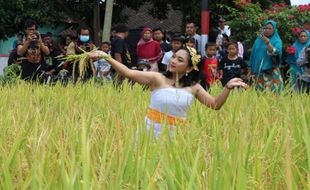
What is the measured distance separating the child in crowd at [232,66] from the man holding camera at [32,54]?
159 centimetres

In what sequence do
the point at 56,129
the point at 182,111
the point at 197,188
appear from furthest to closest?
the point at 182,111 < the point at 56,129 < the point at 197,188

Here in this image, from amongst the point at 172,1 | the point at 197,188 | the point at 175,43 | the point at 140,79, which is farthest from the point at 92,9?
the point at 197,188

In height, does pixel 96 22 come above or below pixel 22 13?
below

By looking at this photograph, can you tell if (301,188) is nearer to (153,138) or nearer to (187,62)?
(153,138)

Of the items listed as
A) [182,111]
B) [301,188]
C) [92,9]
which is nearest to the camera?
[301,188]

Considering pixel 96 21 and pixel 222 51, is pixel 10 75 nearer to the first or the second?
pixel 222 51

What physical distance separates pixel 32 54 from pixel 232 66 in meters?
1.77

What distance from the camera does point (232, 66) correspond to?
226 inches

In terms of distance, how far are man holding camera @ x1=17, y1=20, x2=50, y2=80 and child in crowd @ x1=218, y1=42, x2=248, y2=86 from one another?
159 cm

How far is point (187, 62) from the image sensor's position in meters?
2.96

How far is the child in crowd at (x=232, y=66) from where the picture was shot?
573 centimetres

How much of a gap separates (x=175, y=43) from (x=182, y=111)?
309cm

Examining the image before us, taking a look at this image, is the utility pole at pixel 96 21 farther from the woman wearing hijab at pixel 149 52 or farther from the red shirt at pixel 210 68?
the red shirt at pixel 210 68

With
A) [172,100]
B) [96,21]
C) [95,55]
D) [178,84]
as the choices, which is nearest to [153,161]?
[95,55]
